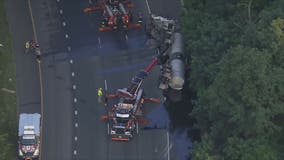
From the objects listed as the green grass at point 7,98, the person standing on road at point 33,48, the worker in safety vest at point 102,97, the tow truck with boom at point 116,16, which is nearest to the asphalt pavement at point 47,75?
the person standing on road at point 33,48

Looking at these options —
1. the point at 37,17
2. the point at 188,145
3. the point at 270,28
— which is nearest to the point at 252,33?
the point at 270,28

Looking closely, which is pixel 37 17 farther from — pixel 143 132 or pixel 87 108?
pixel 143 132

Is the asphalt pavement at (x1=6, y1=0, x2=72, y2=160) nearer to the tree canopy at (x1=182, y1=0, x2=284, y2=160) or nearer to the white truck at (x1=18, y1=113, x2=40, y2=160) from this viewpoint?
the white truck at (x1=18, y1=113, x2=40, y2=160)

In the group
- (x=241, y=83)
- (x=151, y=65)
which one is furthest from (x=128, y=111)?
(x=241, y=83)

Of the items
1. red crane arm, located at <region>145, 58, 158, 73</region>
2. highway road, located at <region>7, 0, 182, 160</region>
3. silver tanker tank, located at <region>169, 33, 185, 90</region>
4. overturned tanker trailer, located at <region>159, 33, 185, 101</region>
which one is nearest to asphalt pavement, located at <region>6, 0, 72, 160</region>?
highway road, located at <region>7, 0, 182, 160</region>

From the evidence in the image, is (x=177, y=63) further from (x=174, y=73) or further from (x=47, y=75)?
(x=47, y=75)

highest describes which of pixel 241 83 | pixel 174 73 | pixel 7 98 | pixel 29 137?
pixel 174 73
